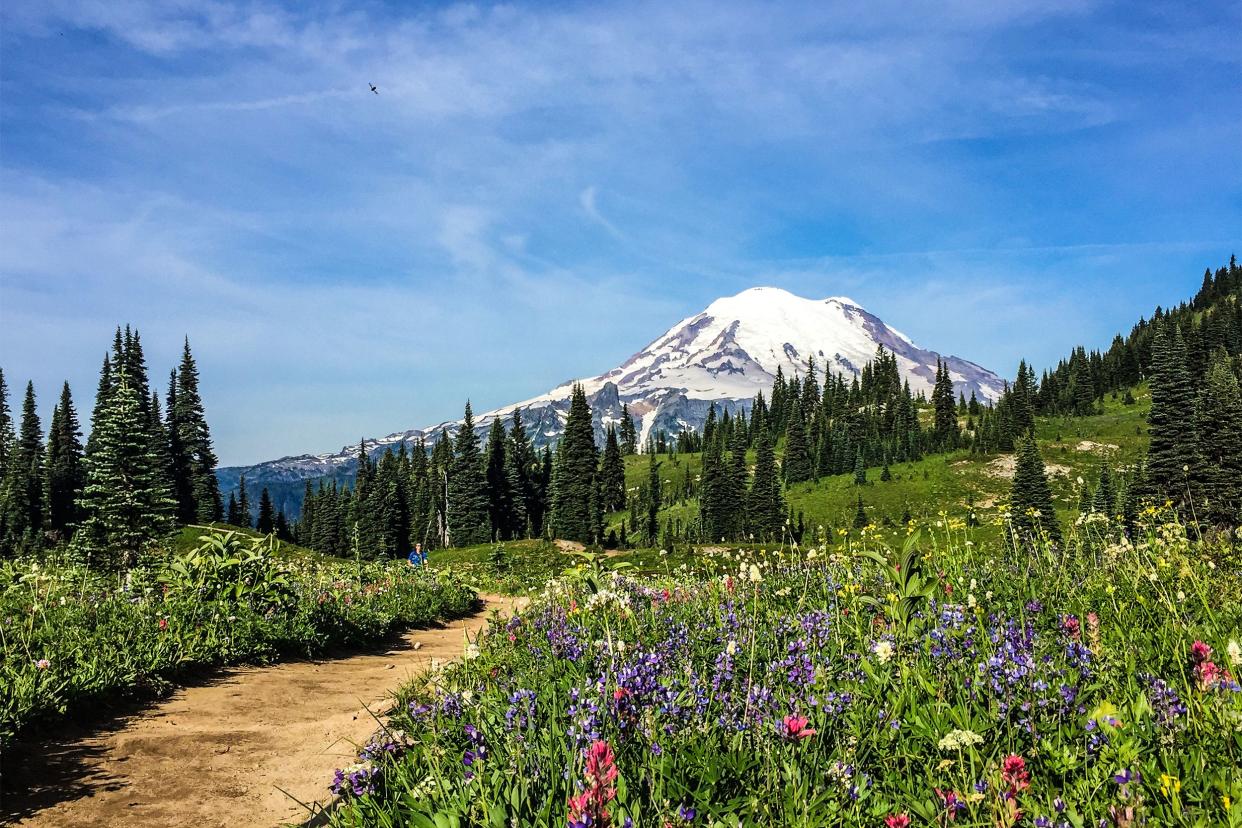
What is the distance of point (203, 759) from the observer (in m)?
5.83

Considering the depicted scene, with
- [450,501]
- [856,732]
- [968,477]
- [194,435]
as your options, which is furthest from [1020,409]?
[856,732]

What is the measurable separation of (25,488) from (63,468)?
16.7 feet

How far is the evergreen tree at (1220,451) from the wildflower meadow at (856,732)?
5763 centimetres

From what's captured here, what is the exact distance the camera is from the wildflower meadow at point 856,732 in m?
2.94

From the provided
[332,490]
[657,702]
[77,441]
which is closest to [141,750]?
[657,702]

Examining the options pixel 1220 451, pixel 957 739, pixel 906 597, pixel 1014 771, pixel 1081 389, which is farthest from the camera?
pixel 1081 389

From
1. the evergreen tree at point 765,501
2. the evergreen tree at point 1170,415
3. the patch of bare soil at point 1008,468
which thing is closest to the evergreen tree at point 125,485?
the evergreen tree at point 1170,415

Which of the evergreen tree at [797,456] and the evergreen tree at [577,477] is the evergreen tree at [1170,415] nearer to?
the evergreen tree at [577,477]

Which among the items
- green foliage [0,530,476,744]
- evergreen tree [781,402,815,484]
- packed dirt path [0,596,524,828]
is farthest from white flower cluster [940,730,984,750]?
evergreen tree [781,402,815,484]

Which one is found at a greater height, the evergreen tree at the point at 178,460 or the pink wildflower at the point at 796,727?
the evergreen tree at the point at 178,460

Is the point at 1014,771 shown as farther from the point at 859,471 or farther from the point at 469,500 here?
the point at 859,471

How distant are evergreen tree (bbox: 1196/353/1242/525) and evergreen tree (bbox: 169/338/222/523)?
98.5 m

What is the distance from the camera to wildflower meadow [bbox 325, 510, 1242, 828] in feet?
9.63

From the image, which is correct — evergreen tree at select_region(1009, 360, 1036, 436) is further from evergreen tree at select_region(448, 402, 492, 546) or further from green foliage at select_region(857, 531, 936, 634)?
green foliage at select_region(857, 531, 936, 634)
